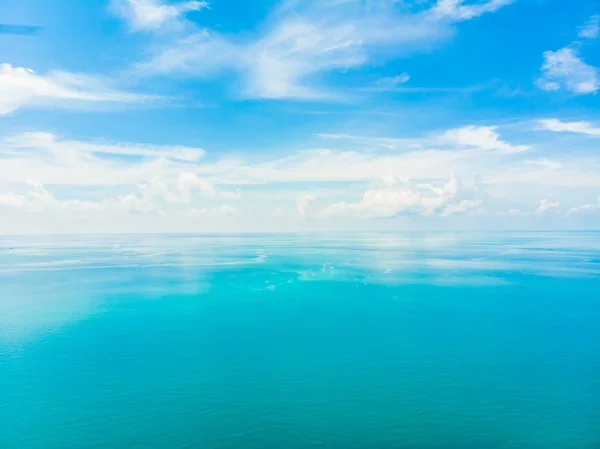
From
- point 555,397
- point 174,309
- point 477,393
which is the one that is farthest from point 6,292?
point 555,397

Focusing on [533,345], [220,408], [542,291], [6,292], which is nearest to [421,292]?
[542,291]

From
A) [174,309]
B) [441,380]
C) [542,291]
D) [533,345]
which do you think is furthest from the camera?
[542,291]

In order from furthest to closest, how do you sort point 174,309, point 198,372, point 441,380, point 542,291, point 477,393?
point 542,291
point 174,309
point 198,372
point 441,380
point 477,393

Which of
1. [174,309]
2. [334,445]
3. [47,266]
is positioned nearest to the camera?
[334,445]

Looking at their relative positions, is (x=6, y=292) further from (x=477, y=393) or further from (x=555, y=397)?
(x=555, y=397)

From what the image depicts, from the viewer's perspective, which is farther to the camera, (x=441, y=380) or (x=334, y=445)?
(x=441, y=380)

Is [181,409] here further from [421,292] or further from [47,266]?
[47,266]
